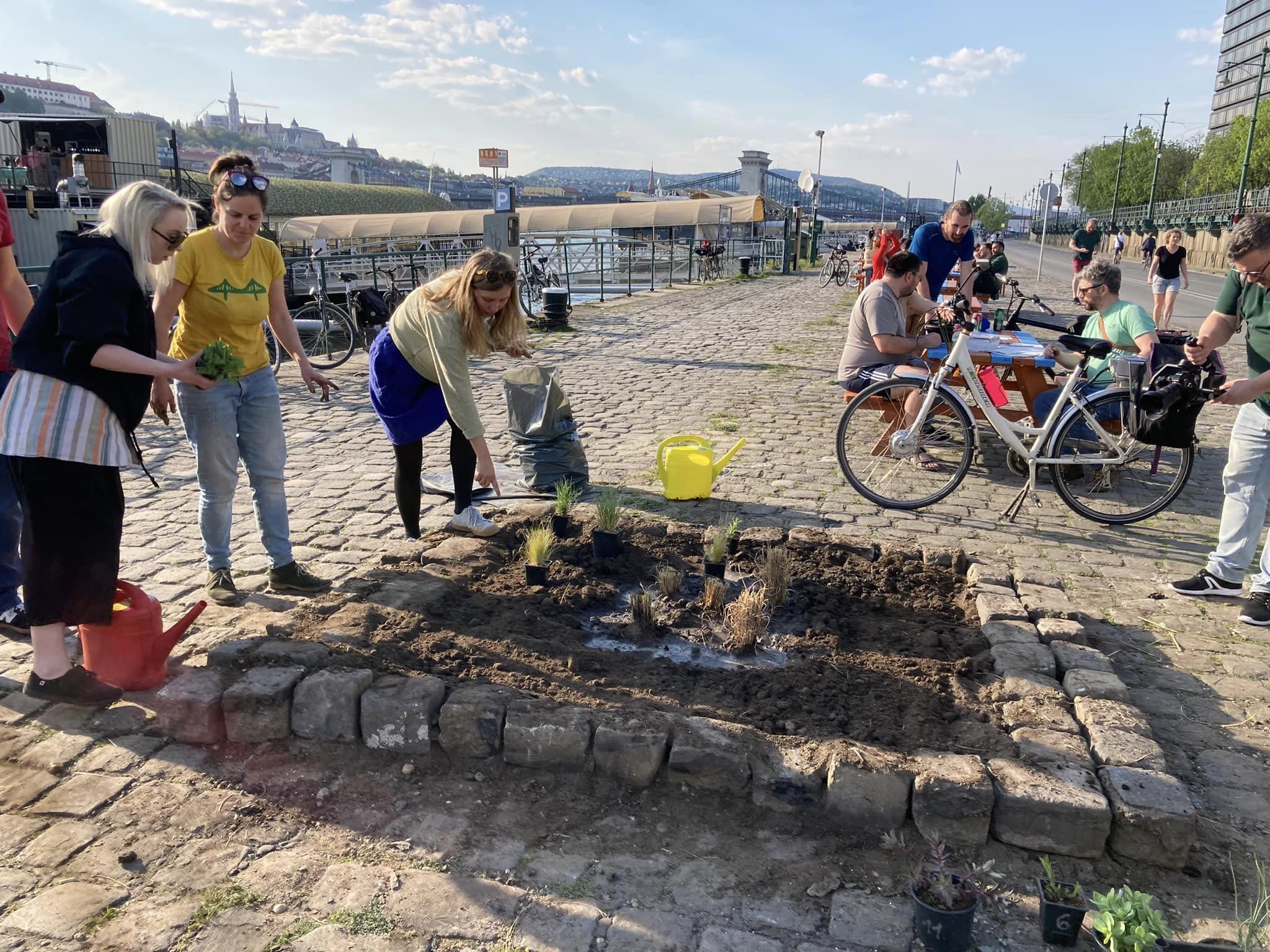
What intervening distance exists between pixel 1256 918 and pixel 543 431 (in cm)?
457

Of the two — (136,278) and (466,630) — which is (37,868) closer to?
(466,630)

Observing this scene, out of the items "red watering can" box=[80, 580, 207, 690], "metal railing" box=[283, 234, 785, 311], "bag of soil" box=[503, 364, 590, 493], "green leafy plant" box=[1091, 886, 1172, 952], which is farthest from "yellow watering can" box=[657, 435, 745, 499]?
"metal railing" box=[283, 234, 785, 311]

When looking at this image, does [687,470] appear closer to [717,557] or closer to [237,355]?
[717,557]

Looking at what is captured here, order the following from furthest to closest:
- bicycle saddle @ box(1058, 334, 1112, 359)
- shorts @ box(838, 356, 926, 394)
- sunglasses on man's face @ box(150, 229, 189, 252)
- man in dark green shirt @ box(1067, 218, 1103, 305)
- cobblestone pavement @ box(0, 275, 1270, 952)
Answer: man in dark green shirt @ box(1067, 218, 1103, 305)
shorts @ box(838, 356, 926, 394)
bicycle saddle @ box(1058, 334, 1112, 359)
sunglasses on man's face @ box(150, 229, 189, 252)
cobblestone pavement @ box(0, 275, 1270, 952)

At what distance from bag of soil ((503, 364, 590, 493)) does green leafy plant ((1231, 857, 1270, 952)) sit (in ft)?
14.1

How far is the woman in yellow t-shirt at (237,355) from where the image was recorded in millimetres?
3902

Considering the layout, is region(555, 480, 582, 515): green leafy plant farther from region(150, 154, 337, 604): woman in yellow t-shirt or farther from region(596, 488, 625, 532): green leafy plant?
region(150, 154, 337, 604): woman in yellow t-shirt

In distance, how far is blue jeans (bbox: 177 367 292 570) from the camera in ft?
13.4

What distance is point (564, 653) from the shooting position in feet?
12.6

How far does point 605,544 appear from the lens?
489cm

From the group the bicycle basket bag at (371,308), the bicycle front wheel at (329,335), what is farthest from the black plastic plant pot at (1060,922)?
the bicycle front wheel at (329,335)

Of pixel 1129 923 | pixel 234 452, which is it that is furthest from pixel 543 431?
pixel 1129 923

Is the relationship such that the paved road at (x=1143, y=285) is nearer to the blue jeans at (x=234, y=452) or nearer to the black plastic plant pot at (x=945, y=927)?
the blue jeans at (x=234, y=452)

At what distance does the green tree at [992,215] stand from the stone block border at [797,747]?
143 metres
